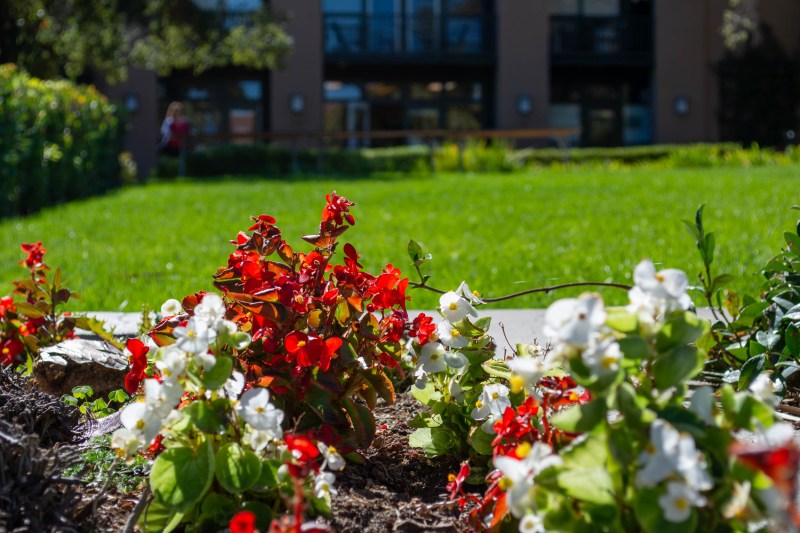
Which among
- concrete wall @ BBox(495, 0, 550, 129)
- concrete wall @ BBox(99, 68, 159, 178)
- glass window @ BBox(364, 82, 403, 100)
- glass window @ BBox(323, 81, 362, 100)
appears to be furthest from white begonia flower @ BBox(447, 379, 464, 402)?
glass window @ BBox(364, 82, 403, 100)

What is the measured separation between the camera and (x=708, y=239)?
2.22m

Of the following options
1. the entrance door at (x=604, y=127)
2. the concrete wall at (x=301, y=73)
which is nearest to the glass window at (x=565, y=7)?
the entrance door at (x=604, y=127)

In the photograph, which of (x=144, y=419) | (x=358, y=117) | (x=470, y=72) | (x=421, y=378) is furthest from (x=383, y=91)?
(x=144, y=419)

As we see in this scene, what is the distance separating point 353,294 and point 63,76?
78.2ft

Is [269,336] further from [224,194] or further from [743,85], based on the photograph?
[743,85]

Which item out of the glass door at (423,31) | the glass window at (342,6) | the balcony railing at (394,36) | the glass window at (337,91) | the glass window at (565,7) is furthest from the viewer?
the glass window at (565,7)

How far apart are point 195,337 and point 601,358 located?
740 mm

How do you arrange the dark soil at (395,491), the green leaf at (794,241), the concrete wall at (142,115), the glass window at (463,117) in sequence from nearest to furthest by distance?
the dark soil at (395,491), the green leaf at (794,241), the concrete wall at (142,115), the glass window at (463,117)

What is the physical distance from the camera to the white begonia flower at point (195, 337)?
166 cm

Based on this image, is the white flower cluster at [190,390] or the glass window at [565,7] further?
the glass window at [565,7]

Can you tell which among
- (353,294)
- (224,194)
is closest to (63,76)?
(224,194)

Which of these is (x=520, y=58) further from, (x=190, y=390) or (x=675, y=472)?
(x=675, y=472)

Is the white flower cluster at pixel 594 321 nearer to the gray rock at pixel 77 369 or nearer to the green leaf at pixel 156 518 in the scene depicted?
the green leaf at pixel 156 518

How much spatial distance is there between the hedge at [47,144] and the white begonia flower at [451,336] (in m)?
8.71
